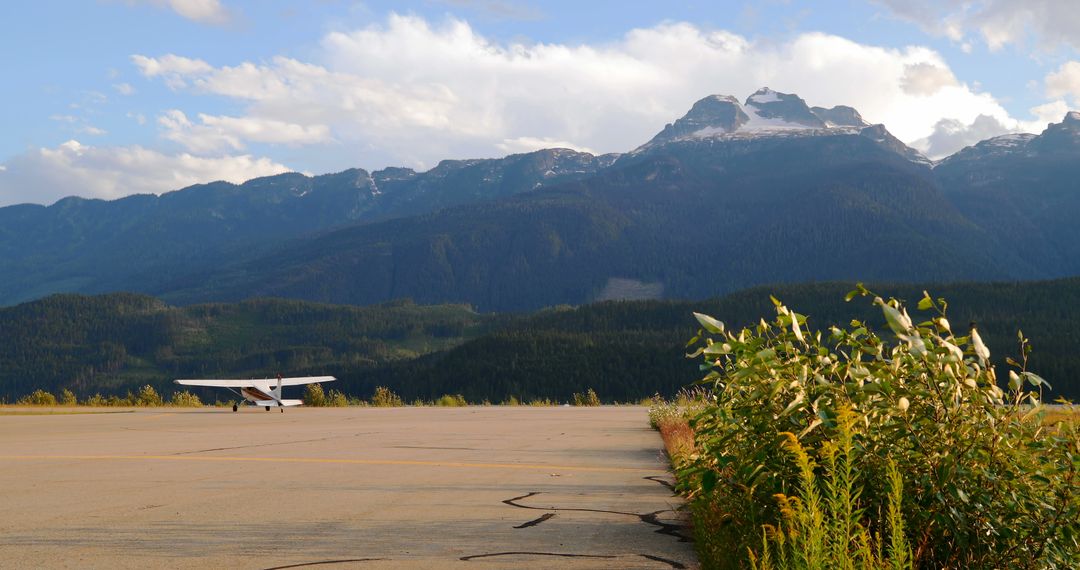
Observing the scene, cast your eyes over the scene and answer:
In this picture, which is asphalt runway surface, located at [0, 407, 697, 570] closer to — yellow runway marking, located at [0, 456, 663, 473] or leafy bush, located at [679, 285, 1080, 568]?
yellow runway marking, located at [0, 456, 663, 473]

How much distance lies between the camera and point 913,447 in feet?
18.9

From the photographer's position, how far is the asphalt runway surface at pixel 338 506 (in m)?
8.00

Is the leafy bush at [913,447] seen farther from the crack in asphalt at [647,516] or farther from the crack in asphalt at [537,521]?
the crack in asphalt at [537,521]

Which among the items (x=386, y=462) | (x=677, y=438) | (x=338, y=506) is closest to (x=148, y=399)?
(x=386, y=462)

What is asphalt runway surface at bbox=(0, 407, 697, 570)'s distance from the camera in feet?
26.2

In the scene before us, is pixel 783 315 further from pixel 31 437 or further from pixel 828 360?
pixel 31 437

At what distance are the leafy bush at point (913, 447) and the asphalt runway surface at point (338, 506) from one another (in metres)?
2.11

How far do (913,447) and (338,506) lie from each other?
7024mm

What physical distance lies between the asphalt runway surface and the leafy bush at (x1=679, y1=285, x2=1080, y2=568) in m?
2.11

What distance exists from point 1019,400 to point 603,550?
3900mm

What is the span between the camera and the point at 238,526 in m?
9.36

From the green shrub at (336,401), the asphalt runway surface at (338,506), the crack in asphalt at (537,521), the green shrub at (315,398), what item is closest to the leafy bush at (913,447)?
the asphalt runway surface at (338,506)

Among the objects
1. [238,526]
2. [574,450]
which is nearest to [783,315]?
[238,526]

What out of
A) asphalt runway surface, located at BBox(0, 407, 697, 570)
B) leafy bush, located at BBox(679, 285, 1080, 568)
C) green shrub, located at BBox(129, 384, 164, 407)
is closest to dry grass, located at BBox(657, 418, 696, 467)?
asphalt runway surface, located at BBox(0, 407, 697, 570)
